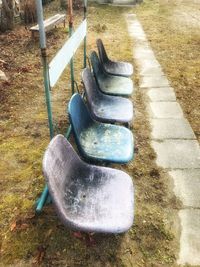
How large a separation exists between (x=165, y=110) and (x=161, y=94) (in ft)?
2.24

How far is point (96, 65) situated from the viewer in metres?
5.15

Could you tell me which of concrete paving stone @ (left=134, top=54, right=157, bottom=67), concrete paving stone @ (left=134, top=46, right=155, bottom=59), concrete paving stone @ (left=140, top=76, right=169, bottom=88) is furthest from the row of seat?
concrete paving stone @ (left=134, top=46, right=155, bottom=59)

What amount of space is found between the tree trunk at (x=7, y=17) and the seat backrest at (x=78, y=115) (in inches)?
289

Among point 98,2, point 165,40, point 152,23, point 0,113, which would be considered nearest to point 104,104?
point 0,113

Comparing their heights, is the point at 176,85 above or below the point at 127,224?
below

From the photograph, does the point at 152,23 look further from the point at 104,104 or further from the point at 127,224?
the point at 127,224

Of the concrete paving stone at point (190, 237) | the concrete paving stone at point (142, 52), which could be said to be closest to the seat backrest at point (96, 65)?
the concrete paving stone at point (190, 237)

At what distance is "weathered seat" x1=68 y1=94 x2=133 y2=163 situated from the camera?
3404mm

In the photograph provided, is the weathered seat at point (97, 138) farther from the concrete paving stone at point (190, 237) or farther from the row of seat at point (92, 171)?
the concrete paving stone at point (190, 237)

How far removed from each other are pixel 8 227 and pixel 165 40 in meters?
7.97

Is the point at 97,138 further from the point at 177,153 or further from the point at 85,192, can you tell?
the point at 177,153

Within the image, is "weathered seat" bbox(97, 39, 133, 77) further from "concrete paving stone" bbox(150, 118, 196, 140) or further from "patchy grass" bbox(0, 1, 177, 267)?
"concrete paving stone" bbox(150, 118, 196, 140)

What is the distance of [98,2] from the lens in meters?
14.4

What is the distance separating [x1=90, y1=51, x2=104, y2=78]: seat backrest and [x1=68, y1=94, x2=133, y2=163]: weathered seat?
4.17ft
